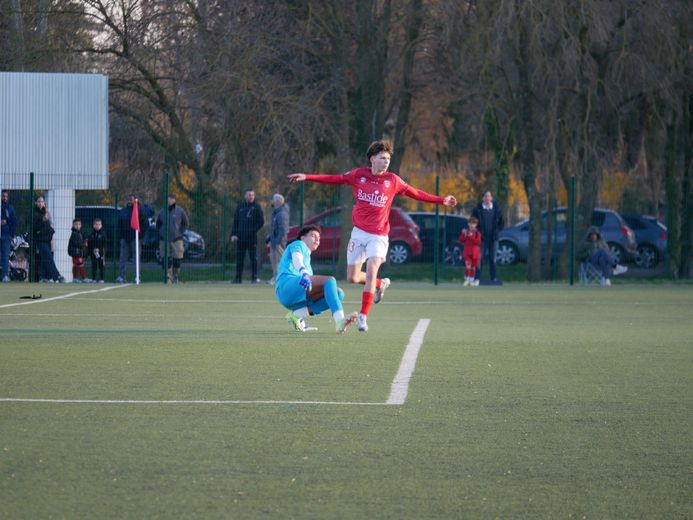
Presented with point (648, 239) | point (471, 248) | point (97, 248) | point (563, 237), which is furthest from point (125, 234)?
point (648, 239)

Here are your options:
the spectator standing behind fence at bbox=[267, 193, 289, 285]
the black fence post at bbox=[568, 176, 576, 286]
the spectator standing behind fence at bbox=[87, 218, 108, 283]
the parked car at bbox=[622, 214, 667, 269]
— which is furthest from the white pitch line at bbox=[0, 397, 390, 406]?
the parked car at bbox=[622, 214, 667, 269]

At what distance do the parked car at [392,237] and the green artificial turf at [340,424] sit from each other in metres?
16.8

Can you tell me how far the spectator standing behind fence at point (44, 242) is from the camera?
89.2 ft

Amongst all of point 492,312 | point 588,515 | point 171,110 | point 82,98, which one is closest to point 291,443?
point 588,515

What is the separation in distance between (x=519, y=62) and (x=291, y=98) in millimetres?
5042

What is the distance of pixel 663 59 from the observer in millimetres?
28797

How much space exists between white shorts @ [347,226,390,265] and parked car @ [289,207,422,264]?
16868mm

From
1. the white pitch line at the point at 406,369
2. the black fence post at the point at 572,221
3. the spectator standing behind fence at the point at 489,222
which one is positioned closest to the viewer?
the white pitch line at the point at 406,369

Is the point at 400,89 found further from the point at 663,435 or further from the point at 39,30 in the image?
the point at 663,435

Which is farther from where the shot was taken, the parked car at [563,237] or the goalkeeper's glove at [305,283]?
the parked car at [563,237]

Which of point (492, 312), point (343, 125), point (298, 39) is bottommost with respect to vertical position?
point (492, 312)

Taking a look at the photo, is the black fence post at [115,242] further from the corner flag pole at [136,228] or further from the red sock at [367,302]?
the red sock at [367,302]

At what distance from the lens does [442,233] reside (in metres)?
36.1

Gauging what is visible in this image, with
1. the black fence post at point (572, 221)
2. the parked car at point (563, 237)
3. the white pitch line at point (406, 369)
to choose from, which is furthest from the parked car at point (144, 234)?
the white pitch line at point (406, 369)
